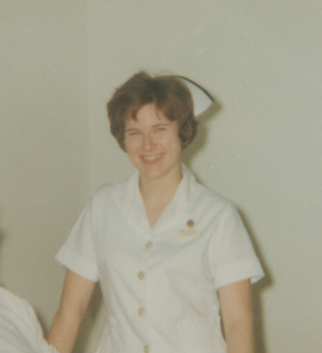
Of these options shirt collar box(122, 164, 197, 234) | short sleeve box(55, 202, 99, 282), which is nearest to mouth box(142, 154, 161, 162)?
shirt collar box(122, 164, 197, 234)

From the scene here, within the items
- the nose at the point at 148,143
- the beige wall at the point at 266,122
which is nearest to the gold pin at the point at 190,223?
the nose at the point at 148,143

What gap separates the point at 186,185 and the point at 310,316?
2.20ft

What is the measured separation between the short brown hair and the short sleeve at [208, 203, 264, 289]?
0.24 m

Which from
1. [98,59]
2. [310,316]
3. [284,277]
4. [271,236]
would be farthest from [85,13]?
[310,316]

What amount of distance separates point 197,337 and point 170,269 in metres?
0.17

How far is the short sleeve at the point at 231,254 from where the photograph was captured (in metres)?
1.12

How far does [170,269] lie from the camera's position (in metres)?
1.14

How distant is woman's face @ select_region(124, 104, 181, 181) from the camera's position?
115cm

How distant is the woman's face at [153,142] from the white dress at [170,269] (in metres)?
0.10

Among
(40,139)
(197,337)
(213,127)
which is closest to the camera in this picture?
(197,337)

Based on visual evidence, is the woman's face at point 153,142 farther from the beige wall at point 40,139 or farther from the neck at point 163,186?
the beige wall at point 40,139

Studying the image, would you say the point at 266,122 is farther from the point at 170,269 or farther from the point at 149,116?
the point at 170,269

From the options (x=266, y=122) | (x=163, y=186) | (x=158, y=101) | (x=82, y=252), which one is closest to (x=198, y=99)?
(x=158, y=101)

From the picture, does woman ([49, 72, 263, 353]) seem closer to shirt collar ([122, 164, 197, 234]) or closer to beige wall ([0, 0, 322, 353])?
shirt collar ([122, 164, 197, 234])
